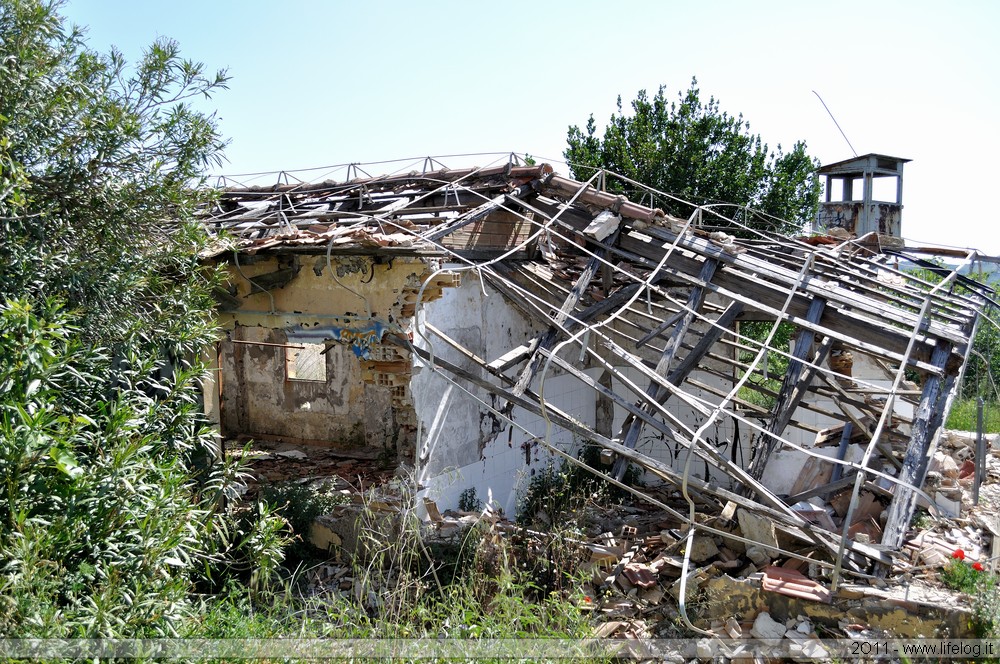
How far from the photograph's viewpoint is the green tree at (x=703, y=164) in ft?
56.0

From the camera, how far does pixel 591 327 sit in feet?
19.3

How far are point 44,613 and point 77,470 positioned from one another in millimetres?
694

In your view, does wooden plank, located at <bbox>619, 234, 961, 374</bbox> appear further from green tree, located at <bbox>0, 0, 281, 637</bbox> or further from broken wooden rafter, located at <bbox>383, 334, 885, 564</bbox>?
green tree, located at <bbox>0, 0, 281, 637</bbox>

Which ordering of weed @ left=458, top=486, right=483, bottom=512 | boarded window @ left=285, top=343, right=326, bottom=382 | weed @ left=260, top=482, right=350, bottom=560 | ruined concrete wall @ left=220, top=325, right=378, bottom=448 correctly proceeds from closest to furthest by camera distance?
weed @ left=260, top=482, right=350, bottom=560 → weed @ left=458, top=486, right=483, bottom=512 → ruined concrete wall @ left=220, top=325, right=378, bottom=448 → boarded window @ left=285, top=343, right=326, bottom=382

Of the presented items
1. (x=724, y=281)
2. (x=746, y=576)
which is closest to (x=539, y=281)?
(x=724, y=281)

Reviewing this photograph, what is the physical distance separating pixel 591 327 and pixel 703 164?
12.6 meters

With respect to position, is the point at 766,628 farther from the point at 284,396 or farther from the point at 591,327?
the point at 284,396

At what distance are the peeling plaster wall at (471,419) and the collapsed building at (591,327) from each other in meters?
0.02

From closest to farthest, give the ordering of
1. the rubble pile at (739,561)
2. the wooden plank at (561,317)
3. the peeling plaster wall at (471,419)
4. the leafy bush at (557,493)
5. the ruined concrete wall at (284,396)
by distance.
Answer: the rubble pile at (739,561) → the wooden plank at (561,317) → the peeling plaster wall at (471,419) → the leafy bush at (557,493) → the ruined concrete wall at (284,396)

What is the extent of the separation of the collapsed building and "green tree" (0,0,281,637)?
2.54ft

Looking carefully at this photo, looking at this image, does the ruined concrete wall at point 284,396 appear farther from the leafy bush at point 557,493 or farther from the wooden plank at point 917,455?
the wooden plank at point 917,455

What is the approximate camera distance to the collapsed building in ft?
19.4

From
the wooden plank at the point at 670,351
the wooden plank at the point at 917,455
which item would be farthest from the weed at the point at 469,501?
the wooden plank at the point at 917,455

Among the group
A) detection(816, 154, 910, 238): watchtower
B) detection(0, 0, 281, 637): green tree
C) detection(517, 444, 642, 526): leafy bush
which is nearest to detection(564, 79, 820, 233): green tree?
detection(816, 154, 910, 238): watchtower
